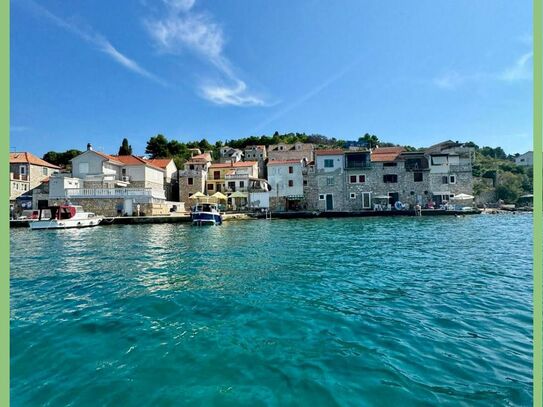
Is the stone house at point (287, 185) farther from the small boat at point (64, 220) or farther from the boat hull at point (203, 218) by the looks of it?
the small boat at point (64, 220)

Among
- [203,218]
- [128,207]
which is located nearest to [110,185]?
[128,207]

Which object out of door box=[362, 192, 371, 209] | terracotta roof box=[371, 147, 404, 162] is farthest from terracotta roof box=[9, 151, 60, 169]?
terracotta roof box=[371, 147, 404, 162]

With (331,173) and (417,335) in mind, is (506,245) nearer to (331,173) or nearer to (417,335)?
(417,335)

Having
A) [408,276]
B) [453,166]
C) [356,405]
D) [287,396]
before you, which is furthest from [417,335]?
[453,166]

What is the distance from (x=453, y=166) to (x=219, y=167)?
3407 centimetres

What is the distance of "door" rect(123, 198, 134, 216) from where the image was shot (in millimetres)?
34994

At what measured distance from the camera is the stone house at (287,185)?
45.8 m

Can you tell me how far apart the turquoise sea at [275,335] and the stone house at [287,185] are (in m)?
35.2

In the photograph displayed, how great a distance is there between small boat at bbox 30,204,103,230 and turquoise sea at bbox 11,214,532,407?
1999cm

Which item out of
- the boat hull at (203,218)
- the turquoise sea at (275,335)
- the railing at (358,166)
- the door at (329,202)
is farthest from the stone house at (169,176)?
the turquoise sea at (275,335)

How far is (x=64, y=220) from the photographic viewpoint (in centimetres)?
2789

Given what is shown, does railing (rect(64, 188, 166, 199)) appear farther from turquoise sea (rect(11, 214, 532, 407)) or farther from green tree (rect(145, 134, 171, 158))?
green tree (rect(145, 134, 171, 158))

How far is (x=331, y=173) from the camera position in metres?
44.7

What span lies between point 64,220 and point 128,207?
7685 mm
